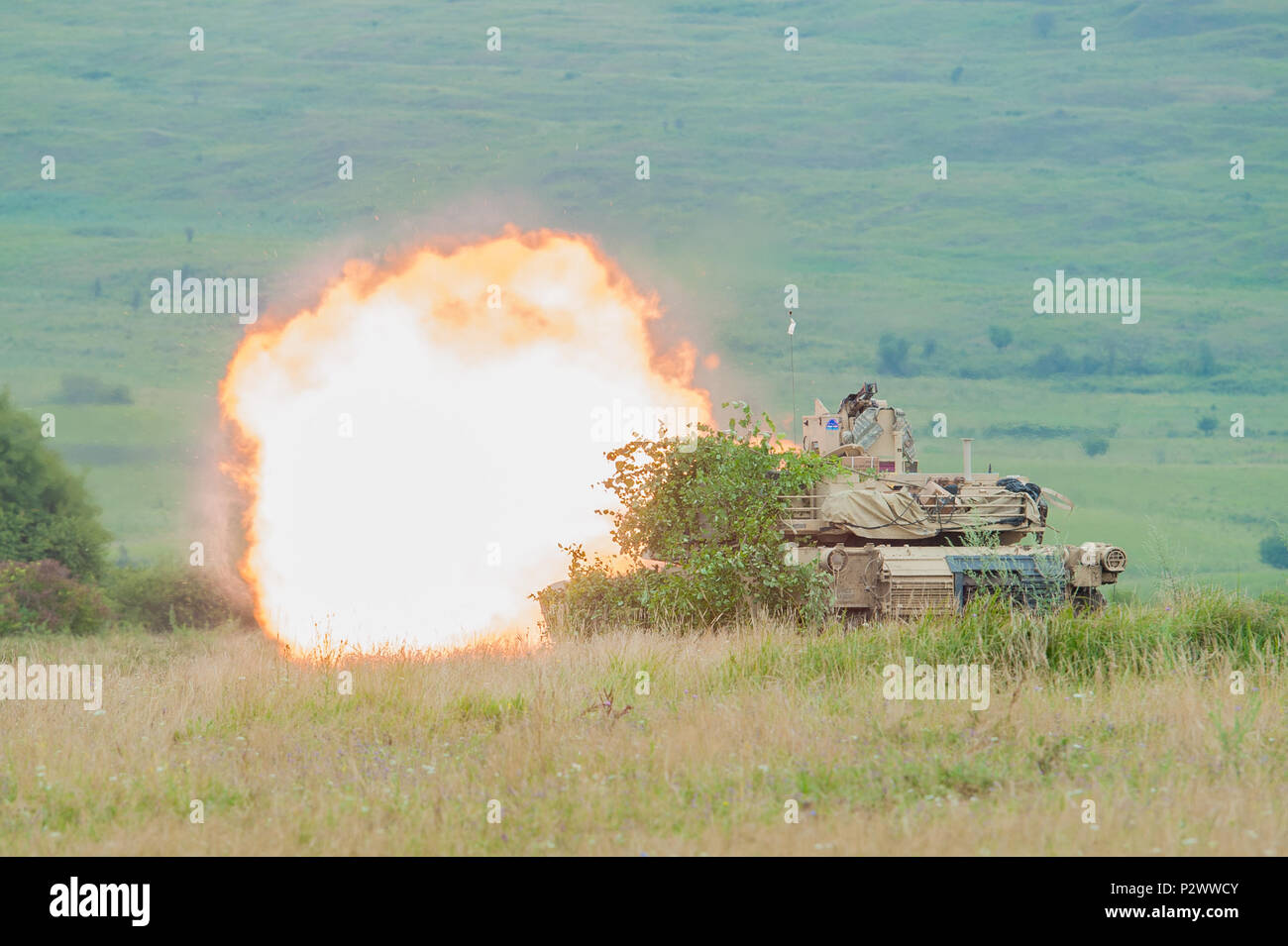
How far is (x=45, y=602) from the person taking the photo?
42.0m

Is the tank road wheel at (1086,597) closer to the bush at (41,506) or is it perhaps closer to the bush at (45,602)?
the bush at (45,602)

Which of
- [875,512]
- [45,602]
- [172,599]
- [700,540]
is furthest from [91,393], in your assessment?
[875,512]

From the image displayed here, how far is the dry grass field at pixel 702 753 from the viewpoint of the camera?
955cm

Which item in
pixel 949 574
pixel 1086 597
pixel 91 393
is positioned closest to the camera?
pixel 949 574

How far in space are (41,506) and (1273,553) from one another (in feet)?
168

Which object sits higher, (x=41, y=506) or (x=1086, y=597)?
(x=41, y=506)

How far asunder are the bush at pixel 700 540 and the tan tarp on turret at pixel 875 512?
0.43m

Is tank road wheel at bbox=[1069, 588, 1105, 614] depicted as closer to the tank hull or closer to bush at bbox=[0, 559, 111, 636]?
the tank hull

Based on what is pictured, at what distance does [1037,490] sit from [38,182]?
132 m

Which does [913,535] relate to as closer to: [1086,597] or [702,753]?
[1086,597]

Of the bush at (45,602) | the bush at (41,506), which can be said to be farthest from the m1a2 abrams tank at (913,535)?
the bush at (41,506)

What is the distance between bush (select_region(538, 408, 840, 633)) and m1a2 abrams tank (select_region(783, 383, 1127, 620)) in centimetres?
42

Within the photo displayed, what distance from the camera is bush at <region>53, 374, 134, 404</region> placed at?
92375 millimetres

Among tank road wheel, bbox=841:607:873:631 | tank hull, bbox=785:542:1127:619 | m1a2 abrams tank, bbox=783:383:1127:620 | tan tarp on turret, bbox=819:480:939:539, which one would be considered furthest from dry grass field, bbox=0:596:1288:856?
tan tarp on turret, bbox=819:480:939:539
